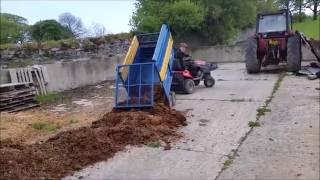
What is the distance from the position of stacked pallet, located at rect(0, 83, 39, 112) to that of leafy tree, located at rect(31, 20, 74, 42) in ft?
22.2

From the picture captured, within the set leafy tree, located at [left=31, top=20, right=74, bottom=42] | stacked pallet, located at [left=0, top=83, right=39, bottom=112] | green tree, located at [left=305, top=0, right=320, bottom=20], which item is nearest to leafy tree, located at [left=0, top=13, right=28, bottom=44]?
leafy tree, located at [left=31, top=20, right=74, bottom=42]

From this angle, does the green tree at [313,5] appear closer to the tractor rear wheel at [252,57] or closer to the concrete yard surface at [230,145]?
the concrete yard surface at [230,145]

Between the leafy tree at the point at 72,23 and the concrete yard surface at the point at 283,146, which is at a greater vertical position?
the leafy tree at the point at 72,23

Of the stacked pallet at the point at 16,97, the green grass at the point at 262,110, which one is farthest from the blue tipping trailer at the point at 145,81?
the stacked pallet at the point at 16,97

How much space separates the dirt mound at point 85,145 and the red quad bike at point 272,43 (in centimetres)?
666

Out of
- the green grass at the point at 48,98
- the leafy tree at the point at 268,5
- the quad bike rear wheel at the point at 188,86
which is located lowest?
the green grass at the point at 48,98

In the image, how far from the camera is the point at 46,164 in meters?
5.75

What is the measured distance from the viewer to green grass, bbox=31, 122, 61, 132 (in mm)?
8150

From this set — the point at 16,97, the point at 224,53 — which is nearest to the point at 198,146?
the point at 16,97

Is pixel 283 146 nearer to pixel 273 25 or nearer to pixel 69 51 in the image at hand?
pixel 273 25

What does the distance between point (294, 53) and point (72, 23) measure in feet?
30.6

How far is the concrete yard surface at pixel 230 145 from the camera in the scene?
5.35m

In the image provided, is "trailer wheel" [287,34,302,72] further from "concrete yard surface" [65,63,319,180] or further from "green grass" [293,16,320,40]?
"green grass" [293,16,320,40]

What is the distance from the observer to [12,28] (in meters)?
19.2
